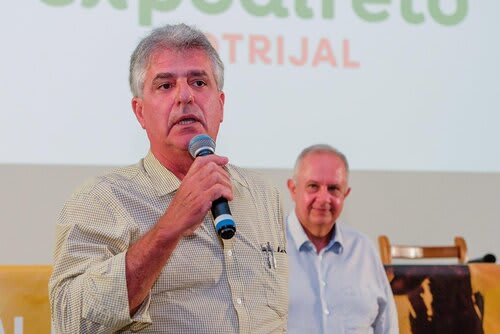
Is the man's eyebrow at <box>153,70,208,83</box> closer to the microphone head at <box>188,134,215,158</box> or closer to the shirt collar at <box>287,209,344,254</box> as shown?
the microphone head at <box>188,134,215,158</box>

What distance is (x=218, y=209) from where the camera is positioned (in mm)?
1546

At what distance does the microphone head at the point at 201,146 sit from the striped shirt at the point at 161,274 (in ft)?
0.47

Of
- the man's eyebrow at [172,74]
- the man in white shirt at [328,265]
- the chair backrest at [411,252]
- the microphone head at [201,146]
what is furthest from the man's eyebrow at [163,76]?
the chair backrest at [411,252]

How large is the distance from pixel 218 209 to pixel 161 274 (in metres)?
0.23

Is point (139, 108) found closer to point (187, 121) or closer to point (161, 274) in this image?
point (187, 121)

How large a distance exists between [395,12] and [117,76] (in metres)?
1.51

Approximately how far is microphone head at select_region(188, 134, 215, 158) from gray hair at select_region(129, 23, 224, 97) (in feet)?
0.68

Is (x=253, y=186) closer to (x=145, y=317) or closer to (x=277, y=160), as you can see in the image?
(x=145, y=317)

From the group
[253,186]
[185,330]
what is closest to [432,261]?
[253,186]

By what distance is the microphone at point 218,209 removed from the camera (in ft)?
4.96

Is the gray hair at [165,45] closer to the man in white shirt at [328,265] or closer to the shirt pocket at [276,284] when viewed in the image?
the shirt pocket at [276,284]

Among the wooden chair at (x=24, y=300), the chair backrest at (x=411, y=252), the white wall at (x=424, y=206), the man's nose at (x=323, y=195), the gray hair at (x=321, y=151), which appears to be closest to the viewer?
the wooden chair at (x=24, y=300)

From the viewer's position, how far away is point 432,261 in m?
5.05

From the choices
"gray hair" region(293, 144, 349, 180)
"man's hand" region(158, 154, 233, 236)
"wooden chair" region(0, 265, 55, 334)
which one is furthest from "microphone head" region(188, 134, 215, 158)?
"gray hair" region(293, 144, 349, 180)
